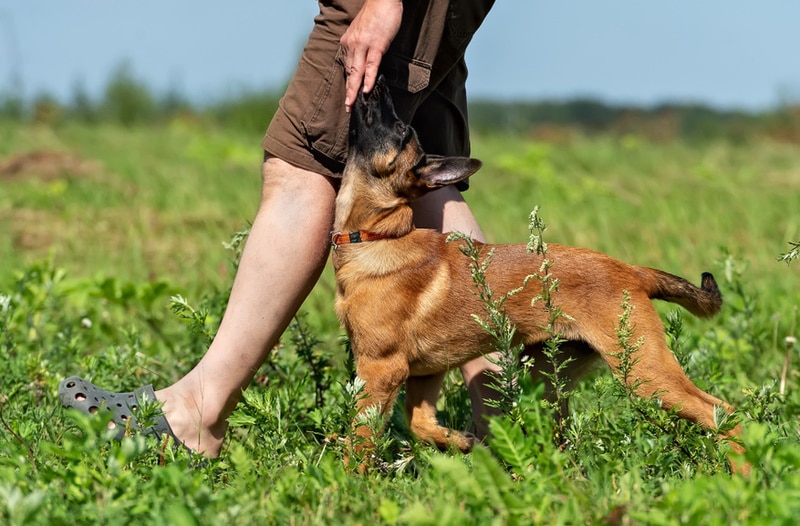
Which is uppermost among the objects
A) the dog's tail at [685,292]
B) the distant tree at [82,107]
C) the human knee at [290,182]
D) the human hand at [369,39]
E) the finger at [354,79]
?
the human hand at [369,39]

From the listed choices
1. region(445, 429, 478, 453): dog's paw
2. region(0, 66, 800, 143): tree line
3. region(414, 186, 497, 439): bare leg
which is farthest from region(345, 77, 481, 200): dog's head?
region(0, 66, 800, 143): tree line

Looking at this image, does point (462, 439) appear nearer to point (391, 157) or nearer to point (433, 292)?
point (433, 292)

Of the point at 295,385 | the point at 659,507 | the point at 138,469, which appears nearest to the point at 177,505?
the point at 138,469

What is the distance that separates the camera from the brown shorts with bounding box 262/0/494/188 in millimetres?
3367

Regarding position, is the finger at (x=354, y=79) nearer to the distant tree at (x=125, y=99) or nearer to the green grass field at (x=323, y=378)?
the green grass field at (x=323, y=378)

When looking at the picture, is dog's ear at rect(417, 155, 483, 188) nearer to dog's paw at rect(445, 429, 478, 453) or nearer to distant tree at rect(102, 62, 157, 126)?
dog's paw at rect(445, 429, 478, 453)

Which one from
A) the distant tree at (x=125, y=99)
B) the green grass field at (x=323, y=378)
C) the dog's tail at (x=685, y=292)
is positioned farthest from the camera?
the distant tree at (x=125, y=99)

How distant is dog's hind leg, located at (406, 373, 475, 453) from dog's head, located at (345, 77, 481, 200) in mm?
737

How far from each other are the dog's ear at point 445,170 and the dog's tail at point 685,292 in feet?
2.39

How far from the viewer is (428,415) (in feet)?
12.1

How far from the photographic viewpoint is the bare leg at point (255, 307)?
11.3ft

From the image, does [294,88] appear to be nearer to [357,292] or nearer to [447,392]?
[357,292]

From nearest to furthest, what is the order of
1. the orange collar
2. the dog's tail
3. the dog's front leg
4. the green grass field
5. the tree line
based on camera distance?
the green grass field → the dog's front leg → the dog's tail → the orange collar → the tree line

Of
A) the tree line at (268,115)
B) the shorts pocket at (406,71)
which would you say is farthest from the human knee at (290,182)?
the tree line at (268,115)
